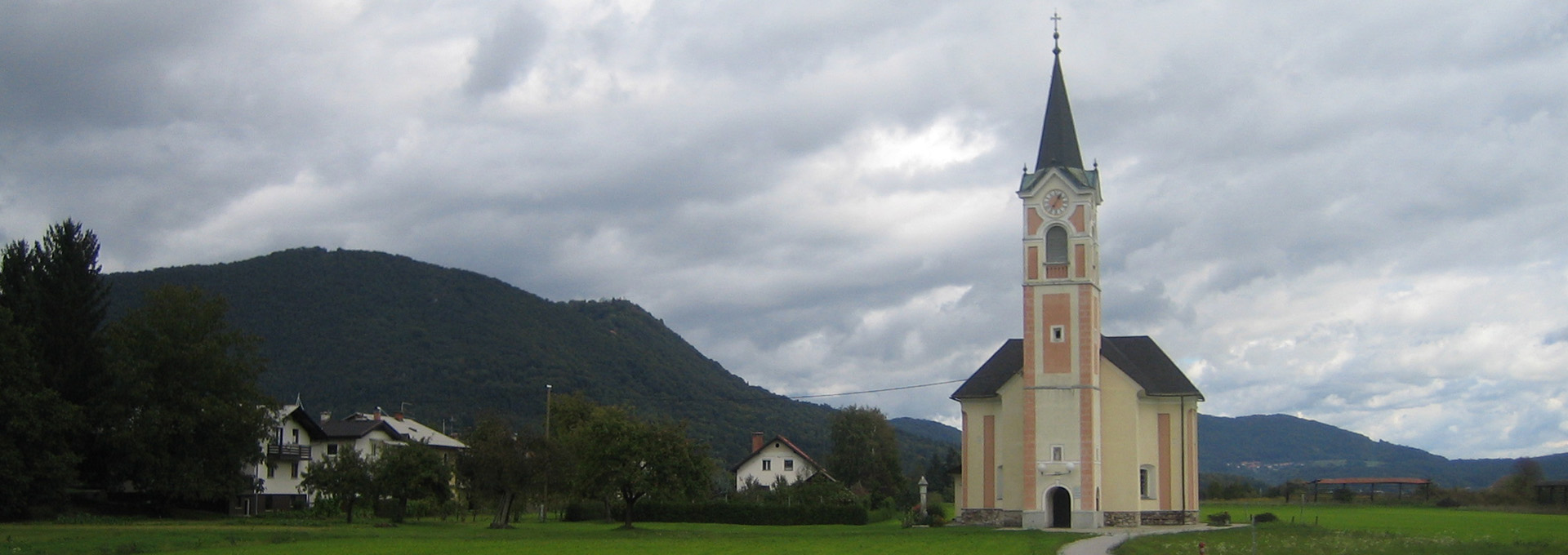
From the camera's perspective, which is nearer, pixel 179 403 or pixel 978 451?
pixel 179 403

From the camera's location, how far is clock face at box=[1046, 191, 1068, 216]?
2341 inches

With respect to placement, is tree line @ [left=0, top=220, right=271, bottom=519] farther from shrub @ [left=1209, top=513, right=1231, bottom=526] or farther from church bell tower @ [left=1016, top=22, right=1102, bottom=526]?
shrub @ [left=1209, top=513, right=1231, bottom=526]

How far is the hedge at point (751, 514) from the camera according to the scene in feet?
218

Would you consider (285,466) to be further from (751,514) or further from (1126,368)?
(1126,368)

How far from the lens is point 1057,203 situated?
196 feet

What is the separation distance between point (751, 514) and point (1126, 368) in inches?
808

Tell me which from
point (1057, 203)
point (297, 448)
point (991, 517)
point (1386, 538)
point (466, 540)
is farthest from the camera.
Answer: point (297, 448)

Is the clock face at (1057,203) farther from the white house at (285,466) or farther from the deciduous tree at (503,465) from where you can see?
the white house at (285,466)

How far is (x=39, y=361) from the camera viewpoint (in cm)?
5328

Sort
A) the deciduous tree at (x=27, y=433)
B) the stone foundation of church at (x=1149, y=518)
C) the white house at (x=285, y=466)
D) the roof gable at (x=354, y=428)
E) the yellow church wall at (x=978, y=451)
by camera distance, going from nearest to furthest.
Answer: the deciduous tree at (x=27, y=433), the stone foundation of church at (x=1149, y=518), the yellow church wall at (x=978, y=451), the white house at (x=285, y=466), the roof gable at (x=354, y=428)

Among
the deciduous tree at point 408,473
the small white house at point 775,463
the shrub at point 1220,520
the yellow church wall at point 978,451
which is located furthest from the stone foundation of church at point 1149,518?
the small white house at point 775,463

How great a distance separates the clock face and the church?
54 millimetres

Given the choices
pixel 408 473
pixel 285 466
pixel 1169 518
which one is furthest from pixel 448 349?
pixel 1169 518

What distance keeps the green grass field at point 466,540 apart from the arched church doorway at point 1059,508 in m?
4.17
